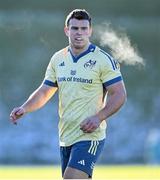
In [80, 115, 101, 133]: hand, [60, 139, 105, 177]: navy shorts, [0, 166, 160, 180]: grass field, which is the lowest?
[60, 139, 105, 177]: navy shorts

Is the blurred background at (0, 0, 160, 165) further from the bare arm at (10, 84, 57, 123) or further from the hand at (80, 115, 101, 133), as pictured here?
the hand at (80, 115, 101, 133)

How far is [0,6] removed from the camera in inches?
854

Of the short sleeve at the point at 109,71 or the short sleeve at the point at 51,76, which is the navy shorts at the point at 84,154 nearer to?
the short sleeve at the point at 109,71

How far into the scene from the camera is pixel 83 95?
797 centimetres

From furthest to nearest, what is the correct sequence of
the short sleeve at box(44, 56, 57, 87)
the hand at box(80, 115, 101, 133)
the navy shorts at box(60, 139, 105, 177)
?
1. the short sleeve at box(44, 56, 57, 87)
2. the navy shorts at box(60, 139, 105, 177)
3. the hand at box(80, 115, 101, 133)

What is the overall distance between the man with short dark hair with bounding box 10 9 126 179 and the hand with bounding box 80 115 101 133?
57mm

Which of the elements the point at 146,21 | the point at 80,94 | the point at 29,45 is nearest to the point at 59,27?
the point at 29,45

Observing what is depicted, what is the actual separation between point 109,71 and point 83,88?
276 mm

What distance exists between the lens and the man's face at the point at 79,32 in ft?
26.2

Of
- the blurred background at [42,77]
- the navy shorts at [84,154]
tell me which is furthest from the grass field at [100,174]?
the navy shorts at [84,154]

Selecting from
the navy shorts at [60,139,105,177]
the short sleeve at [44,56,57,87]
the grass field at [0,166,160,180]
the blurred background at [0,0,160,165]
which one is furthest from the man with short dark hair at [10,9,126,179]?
the blurred background at [0,0,160,165]

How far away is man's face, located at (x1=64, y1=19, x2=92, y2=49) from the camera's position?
8.00m

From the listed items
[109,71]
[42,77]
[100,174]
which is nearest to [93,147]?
[109,71]

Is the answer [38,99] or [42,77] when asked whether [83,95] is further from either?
[42,77]
